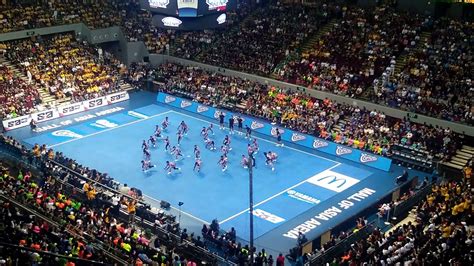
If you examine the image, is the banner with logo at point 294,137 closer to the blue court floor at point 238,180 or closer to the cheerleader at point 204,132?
the blue court floor at point 238,180

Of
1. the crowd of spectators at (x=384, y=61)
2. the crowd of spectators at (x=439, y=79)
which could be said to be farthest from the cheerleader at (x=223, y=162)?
the crowd of spectators at (x=439, y=79)

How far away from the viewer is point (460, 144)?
117ft

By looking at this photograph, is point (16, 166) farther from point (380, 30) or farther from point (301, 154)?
point (380, 30)

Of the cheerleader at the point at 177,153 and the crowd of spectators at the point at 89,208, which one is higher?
the crowd of spectators at the point at 89,208

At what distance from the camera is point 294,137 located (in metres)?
39.8

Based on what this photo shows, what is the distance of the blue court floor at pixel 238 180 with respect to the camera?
96.4 feet

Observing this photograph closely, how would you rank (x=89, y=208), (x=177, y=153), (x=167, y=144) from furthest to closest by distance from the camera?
(x=167, y=144) → (x=177, y=153) → (x=89, y=208)

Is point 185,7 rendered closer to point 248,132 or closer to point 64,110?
point 248,132

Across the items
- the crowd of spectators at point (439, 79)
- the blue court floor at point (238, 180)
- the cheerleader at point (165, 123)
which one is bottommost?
the blue court floor at point (238, 180)

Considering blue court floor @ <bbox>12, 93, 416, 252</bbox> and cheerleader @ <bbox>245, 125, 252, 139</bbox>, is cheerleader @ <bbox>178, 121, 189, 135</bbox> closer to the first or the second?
blue court floor @ <bbox>12, 93, 416, 252</bbox>

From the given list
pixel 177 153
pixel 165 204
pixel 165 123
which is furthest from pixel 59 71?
pixel 165 204

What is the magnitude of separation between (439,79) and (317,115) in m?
8.52

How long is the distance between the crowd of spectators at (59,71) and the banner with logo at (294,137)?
5489mm

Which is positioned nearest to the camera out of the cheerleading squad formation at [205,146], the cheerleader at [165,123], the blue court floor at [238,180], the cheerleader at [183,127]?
the blue court floor at [238,180]
